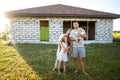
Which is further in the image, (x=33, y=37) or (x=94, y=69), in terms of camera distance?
(x=33, y=37)

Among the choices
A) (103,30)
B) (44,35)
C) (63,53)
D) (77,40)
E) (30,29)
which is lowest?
(44,35)

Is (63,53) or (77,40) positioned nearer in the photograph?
(77,40)

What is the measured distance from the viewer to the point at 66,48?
698cm

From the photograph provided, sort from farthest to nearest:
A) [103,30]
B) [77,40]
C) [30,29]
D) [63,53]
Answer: [103,30] < [30,29] < [63,53] < [77,40]

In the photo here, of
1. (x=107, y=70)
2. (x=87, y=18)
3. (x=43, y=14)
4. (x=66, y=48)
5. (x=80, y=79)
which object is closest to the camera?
(x=80, y=79)

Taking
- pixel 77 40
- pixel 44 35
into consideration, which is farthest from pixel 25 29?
pixel 77 40

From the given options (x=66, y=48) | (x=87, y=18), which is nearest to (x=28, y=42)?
(x=87, y=18)

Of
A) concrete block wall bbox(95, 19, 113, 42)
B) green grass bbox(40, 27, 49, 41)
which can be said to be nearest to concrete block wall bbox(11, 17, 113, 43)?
green grass bbox(40, 27, 49, 41)

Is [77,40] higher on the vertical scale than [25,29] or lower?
higher

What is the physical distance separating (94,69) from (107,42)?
38.8ft

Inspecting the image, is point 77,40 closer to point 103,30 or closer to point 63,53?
point 63,53

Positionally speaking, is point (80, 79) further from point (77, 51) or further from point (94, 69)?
point (94, 69)

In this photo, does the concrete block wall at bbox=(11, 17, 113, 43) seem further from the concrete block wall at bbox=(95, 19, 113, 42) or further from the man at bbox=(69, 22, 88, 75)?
the man at bbox=(69, 22, 88, 75)

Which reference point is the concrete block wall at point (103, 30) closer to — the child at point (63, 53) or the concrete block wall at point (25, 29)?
the concrete block wall at point (25, 29)
